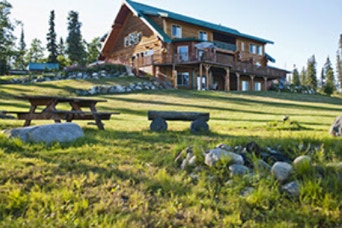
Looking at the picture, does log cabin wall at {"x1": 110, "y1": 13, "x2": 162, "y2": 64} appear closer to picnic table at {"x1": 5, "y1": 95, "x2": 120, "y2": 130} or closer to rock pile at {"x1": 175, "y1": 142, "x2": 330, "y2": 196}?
picnic table at {"x1": 5, "y1": 95, "x2": 120, "y2": 130}

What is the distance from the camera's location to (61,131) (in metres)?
5.96

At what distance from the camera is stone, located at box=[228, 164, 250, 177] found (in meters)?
4.34

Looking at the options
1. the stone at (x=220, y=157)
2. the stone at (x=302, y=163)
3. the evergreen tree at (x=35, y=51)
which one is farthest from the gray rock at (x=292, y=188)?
the evergreen tree at (x=35, y=51)

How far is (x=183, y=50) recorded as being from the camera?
100 ft

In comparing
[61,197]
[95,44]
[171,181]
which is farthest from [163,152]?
[95,44]

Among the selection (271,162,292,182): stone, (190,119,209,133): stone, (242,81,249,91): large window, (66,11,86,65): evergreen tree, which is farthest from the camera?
(66,11,86,65): evergreen tree

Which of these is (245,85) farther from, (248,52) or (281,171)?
(281,171)

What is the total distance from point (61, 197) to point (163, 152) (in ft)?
7.20

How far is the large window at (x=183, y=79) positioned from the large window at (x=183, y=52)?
2151 millimetres

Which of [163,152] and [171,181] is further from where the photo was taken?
[163,152]

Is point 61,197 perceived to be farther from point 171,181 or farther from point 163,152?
point 163,152

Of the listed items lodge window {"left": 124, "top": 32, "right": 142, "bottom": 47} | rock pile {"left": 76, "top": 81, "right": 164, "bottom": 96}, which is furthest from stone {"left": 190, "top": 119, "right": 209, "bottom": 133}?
lodge window {"left": 124, "top": 32, "right": 142, "bottom": 47}

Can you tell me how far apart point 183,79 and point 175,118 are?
899 inches

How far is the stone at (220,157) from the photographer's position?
4.57 metres
